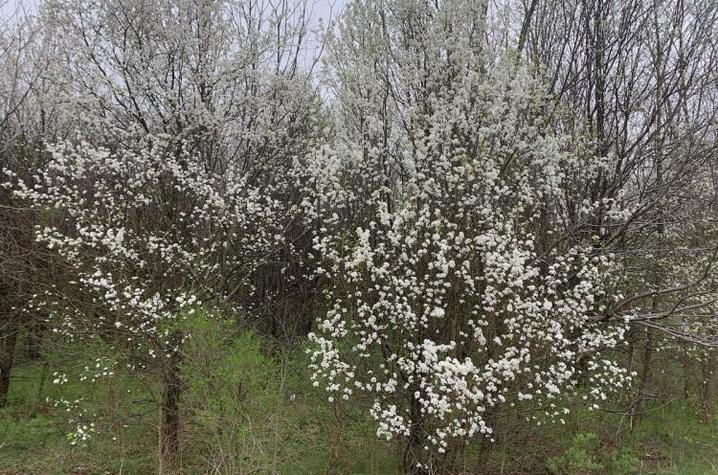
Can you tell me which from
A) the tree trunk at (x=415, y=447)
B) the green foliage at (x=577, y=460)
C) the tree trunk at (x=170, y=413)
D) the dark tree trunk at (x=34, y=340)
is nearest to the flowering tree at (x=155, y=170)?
the tree trunk at (x=170, y=413)

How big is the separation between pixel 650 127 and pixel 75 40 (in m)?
9.52

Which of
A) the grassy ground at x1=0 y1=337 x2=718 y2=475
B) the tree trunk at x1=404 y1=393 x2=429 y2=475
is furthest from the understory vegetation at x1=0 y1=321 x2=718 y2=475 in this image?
the tree trunk at x1=404 y1=393 x2=429 y2=475

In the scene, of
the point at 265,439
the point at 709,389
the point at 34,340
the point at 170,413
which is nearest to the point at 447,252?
the point at 265,439

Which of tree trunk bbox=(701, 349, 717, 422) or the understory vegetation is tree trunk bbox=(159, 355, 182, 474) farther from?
tree trunk bbox=(701, 349, 717, 422)

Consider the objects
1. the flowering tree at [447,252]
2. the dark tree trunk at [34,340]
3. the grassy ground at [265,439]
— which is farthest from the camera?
the dark tree trunk at [34,340]

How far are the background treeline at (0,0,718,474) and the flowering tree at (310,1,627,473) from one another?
0.05 meters

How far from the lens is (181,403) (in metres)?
7.02

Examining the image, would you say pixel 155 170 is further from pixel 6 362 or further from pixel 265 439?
pixel 6 362

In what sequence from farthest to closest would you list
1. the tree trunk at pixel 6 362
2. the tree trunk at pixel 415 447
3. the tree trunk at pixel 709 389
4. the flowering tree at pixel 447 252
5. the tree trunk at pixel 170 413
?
1. the tree trunk at pixel 709 389
2. the tree trunk at pixel 6 362
3. the tree trunk at pixel 170 413
4. the tree trunk at pixel 415 447
5. the flowering tree at pixel 447 252

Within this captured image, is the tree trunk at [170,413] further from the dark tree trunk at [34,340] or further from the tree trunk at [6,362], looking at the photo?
the tree trunk at [6,362]

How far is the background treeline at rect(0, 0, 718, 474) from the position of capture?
21.1ft

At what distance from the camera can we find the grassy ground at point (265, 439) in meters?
5.99

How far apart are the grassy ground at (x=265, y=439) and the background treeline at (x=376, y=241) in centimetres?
5

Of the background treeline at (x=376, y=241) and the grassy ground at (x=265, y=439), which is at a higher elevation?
the background treeline at (x=376, y=241)
